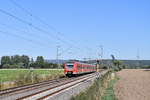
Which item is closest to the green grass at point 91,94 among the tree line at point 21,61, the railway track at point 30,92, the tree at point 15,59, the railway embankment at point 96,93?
the railway embankment at point 96,93

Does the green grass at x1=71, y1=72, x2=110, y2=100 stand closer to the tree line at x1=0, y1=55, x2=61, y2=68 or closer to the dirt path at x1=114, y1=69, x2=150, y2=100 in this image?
the dirt path at x1=114, y1=69, x2=150, y2=100

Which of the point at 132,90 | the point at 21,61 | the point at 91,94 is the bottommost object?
the point at 132,90

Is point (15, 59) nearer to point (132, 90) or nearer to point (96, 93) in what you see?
point (132, 90)

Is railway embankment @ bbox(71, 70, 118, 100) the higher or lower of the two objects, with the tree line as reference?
lower

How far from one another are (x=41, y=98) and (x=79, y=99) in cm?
779

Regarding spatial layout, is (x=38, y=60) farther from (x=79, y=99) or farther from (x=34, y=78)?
(x=79, y=99)

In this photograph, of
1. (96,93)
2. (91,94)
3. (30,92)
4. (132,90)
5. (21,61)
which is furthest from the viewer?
(21,61)

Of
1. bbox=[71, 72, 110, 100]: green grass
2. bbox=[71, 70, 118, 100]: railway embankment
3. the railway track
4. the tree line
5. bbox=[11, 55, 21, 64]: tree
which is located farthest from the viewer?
bbox=[11, 55, 21, 64]: tree

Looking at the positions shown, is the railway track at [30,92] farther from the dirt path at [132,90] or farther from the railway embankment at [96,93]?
the dirt path at [132,90]

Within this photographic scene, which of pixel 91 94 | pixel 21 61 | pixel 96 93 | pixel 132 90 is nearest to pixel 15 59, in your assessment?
pixel 21 61

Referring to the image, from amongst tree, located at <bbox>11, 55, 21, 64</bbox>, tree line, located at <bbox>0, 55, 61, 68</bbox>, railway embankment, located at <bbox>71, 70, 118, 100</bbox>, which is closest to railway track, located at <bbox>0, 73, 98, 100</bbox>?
railway embankment, located at <bbox>71, 70, 118, 100</bbox>

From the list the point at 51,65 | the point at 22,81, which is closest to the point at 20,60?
the point at 51,65

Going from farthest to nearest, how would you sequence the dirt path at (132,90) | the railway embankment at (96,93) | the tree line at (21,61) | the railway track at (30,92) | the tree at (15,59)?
1. the tree at (15,59)
2. the tree line at (21,61)
3. the dirt path at (132,90)
4. the railway track at (30,92)
5. the railway embankment at (96,93)

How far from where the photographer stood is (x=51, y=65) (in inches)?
6304
